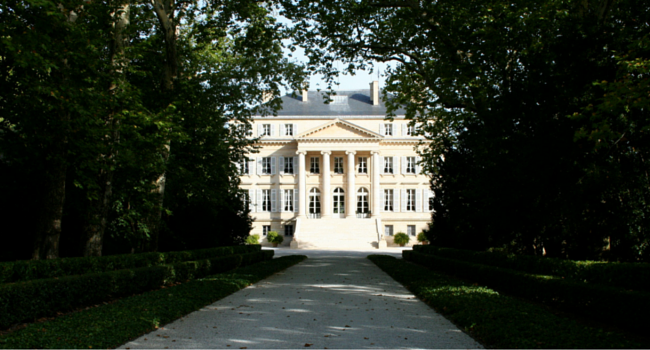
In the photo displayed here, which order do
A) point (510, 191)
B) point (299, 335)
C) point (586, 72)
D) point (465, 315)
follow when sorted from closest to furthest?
point (299, 335)
point (465, 315)
point (586, 72)
point (510, 191)

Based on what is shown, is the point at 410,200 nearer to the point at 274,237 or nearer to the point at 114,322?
the point at 274,237

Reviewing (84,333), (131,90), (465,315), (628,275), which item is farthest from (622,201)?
(131,90)

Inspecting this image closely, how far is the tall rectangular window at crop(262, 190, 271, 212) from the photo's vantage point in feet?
167

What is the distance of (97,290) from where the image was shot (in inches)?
350

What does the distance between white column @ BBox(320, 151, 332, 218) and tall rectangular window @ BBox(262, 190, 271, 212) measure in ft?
17.2

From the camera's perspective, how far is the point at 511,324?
6652 mm

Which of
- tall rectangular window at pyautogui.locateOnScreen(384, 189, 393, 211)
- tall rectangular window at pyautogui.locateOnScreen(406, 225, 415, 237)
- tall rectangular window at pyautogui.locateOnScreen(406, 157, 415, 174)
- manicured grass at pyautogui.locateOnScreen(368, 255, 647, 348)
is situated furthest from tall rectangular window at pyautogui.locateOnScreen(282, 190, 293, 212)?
manicured grass at pyautogui.locateOnScreen(368, 255, 647, 348)

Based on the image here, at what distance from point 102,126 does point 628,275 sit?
31.6 ft

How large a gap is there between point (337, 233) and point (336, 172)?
8310mm

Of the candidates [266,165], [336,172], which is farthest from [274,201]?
[336,172]

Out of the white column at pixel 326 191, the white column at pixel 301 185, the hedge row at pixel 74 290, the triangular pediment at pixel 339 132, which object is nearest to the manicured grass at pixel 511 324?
the hedge row at pixel 74 290

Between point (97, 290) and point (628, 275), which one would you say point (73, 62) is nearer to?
point (97, 290)

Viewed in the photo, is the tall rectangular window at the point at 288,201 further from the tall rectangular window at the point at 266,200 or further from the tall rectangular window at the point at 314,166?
the tall rectangular window at the point at 314,166

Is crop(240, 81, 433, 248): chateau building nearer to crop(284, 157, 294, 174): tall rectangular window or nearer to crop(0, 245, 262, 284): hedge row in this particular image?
crop(284, 157, 294, 174): tall rectangular window
